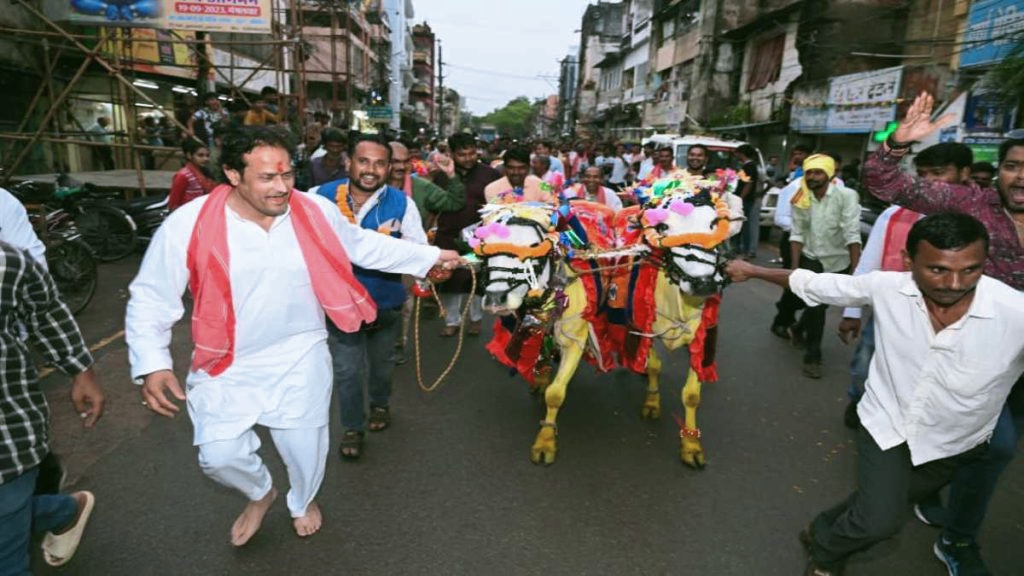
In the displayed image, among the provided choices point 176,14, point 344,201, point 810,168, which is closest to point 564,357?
point 344,201

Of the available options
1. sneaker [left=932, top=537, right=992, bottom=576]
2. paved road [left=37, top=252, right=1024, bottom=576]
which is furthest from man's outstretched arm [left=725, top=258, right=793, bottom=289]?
sneaker [left=932, top=537, right=992, bottom=576]

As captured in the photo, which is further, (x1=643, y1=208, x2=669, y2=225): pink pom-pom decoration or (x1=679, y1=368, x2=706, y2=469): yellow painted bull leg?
(x1=679, y1=368, x2=706, y2=469): yellow painted bull leg

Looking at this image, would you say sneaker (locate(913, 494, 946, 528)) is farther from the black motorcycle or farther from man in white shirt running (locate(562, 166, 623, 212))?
the black motorcycle

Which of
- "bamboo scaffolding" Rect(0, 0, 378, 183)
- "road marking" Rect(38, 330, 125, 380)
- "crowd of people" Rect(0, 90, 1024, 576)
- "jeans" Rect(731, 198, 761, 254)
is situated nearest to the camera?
"crowd of people" Rect(0, 90, 1024, 576)

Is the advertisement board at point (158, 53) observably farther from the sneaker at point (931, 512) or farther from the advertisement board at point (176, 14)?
the sneaker at point (931, 512)

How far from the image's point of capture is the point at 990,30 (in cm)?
1073

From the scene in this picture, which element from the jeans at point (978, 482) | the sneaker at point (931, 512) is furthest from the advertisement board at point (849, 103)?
the jeans at point (978, 482)

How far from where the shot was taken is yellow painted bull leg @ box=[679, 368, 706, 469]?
390 centimetres

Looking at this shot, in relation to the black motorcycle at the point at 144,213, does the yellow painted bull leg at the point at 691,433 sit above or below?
below

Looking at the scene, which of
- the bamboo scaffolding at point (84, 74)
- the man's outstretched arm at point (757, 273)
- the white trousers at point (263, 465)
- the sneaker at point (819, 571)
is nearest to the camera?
the white trousers at point (263, 465)

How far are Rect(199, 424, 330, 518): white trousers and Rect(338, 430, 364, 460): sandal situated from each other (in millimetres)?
791

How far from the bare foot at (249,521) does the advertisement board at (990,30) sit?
1166cm

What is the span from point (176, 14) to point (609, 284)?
9.43m

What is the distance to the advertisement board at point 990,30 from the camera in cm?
992
